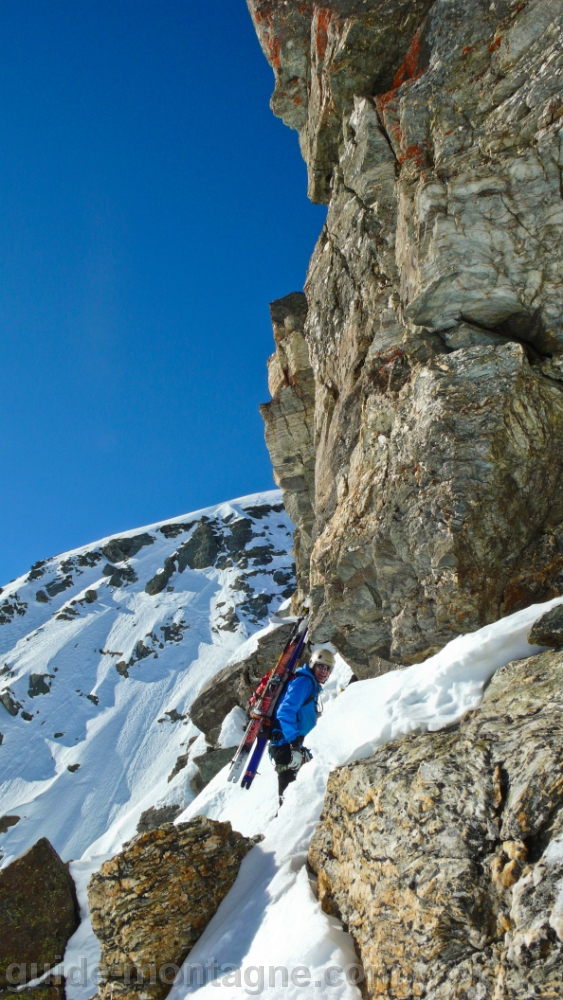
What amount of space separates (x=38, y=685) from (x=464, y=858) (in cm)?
9062

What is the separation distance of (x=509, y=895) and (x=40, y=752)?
7824 cm

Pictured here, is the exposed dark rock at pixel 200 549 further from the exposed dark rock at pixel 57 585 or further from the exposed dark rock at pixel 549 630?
the exposed dark rock at pixel 549 630

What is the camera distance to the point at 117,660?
86.0 metres

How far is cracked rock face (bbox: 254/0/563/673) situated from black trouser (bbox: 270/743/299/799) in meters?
3.53

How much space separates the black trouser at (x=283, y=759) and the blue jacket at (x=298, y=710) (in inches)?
5.1

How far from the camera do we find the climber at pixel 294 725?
8391 mm

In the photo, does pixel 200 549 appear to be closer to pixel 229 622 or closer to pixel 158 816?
pixel 229 622

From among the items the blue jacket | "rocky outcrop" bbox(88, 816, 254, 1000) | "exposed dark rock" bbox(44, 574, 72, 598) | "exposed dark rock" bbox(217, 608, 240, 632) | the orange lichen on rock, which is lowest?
"exposed dark rock" bbox(217, 608, 240, 632)

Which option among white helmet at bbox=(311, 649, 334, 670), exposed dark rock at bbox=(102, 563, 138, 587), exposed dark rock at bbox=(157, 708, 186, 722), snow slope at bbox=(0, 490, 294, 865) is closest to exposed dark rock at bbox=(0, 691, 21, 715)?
snow slope at bbox=(0, 490, 294, 865)

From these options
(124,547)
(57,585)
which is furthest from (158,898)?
(124,547)

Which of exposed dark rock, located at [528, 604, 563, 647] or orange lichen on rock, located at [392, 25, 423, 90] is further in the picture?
orange lichen on rock, located at [392, 25, 423, 90]

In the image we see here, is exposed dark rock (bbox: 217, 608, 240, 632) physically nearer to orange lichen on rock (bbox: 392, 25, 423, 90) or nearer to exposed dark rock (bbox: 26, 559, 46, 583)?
exposed dark rock (bbox: 26, 559, 46, 583)

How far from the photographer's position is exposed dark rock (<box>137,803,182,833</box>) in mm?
27859

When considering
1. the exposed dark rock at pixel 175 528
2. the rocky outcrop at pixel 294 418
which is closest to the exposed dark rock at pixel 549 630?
the rocky outcrop at pixel 294 418
